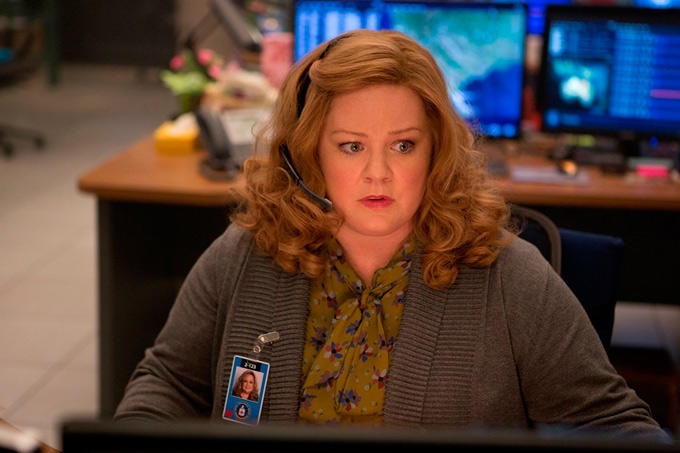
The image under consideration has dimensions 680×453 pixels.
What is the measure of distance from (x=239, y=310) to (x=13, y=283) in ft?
9.71

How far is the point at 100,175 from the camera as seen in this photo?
2.94 meters

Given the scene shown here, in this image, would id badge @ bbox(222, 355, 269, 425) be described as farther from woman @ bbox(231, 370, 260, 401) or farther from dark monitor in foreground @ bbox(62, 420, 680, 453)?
dark monitor in foreground @ bbox(62, 420, 680, 453)

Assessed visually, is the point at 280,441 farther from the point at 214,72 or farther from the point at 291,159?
the point at 214,72

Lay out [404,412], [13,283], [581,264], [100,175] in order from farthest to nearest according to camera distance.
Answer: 1. [13,283]
2. [100,175]
3. [581,264]
4. [404,412]

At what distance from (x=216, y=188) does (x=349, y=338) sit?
1376 mm

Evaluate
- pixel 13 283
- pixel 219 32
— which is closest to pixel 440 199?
pixel 13 283

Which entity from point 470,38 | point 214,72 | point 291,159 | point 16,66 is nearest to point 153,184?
point 214,72

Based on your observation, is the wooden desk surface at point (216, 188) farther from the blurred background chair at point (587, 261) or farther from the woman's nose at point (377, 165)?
the woman's nose at point (377, 165)

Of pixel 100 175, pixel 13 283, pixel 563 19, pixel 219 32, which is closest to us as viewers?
pixel 100 175

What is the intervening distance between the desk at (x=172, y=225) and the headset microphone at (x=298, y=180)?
118cm

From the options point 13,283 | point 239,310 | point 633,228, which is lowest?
point 13,283

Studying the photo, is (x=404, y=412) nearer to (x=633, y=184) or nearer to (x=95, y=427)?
(x=95, y=427)

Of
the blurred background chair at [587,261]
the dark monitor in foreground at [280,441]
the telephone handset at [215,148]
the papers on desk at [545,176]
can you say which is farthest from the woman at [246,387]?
the papers on desk at [545,176]

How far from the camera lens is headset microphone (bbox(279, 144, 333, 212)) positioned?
163 centimetres
